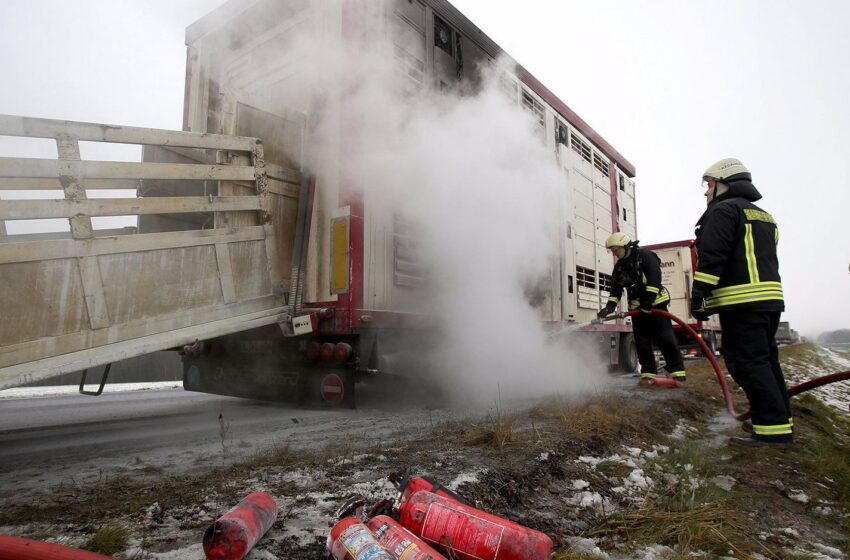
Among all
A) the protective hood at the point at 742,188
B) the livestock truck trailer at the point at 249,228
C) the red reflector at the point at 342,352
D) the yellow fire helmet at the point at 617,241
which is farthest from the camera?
the yellow fire helmet at the point at 617,241

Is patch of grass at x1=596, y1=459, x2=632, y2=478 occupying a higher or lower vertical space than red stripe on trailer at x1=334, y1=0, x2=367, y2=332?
lower

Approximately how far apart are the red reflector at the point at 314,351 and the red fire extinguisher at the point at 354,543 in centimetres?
265

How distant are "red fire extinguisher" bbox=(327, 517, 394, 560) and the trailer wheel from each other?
7896 mm

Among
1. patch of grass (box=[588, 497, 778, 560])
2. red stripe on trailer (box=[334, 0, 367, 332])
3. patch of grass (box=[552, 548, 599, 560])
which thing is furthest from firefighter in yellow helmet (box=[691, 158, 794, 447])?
red stripe on trailer (box=[334, 0, 367, 332])

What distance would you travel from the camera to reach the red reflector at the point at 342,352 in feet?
→ 12.4

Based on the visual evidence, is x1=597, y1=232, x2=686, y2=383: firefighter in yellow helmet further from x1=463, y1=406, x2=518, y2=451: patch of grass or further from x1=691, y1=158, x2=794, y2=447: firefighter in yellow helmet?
x1=463, y1=406, x2=518, y2=451: patch of grass

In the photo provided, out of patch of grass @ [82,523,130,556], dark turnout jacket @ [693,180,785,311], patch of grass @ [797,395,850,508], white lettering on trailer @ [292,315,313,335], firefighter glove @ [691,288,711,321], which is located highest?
dark turnout jacket @ [693,180,785,311]

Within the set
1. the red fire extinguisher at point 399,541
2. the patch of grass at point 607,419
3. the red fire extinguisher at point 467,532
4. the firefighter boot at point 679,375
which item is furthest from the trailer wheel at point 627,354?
the red fire extinguisher at point 399,541

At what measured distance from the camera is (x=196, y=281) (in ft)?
10.8

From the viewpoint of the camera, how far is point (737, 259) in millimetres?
3348

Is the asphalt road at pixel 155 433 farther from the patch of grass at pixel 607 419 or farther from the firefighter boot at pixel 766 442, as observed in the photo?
the firefighter boot at pixel 766 442

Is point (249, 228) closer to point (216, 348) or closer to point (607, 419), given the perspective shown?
point (216, 348)

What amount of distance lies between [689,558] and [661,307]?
492cm

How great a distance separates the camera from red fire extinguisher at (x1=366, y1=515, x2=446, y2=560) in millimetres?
1249
